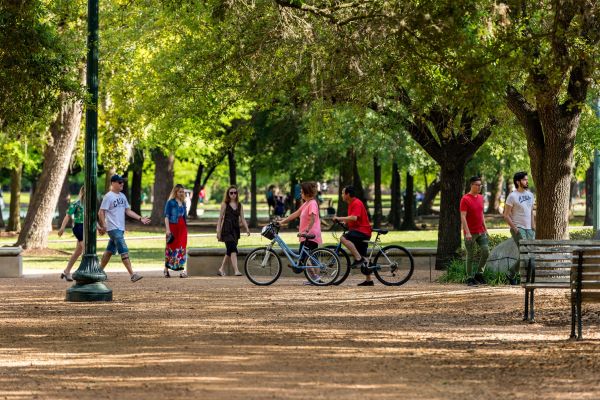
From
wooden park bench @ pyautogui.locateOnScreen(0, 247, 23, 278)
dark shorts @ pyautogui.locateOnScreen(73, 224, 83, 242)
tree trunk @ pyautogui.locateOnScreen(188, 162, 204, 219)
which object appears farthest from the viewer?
tree trunk @ pyautogui.locateOnScreen(188, 162, 204, 219)

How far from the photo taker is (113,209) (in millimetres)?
19953

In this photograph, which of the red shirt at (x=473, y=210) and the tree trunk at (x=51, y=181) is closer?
the red shirt at (x=473, y=210)

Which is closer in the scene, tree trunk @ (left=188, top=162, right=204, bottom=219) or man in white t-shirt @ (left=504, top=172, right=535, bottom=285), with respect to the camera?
man in white t-shirt @ (left=504, top=172, right=535, bottom=285)

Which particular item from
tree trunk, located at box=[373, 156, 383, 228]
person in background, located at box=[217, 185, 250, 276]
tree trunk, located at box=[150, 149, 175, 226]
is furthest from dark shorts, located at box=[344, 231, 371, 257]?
tree trunk, located at box=[150, 149, 175, 226]

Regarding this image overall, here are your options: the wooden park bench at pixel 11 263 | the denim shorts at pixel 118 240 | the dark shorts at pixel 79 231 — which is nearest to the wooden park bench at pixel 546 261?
the denim shorts at pixel 118 240

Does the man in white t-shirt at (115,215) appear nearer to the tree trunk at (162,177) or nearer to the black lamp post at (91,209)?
the black lamp post at (91,209)

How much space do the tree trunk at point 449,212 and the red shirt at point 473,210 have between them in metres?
3.66

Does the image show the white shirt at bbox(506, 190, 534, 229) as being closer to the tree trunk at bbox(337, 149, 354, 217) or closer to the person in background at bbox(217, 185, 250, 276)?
the person in background at bbox(217, 185, 250, 276)

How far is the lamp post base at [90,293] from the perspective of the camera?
16969mm

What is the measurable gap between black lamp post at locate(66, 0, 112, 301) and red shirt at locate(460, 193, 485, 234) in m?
5.67

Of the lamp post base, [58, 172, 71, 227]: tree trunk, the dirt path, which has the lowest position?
the dirt path

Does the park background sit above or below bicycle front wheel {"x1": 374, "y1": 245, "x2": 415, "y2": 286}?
above

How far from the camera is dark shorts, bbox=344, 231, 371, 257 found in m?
20.2

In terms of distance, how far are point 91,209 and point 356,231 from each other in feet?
15.8
